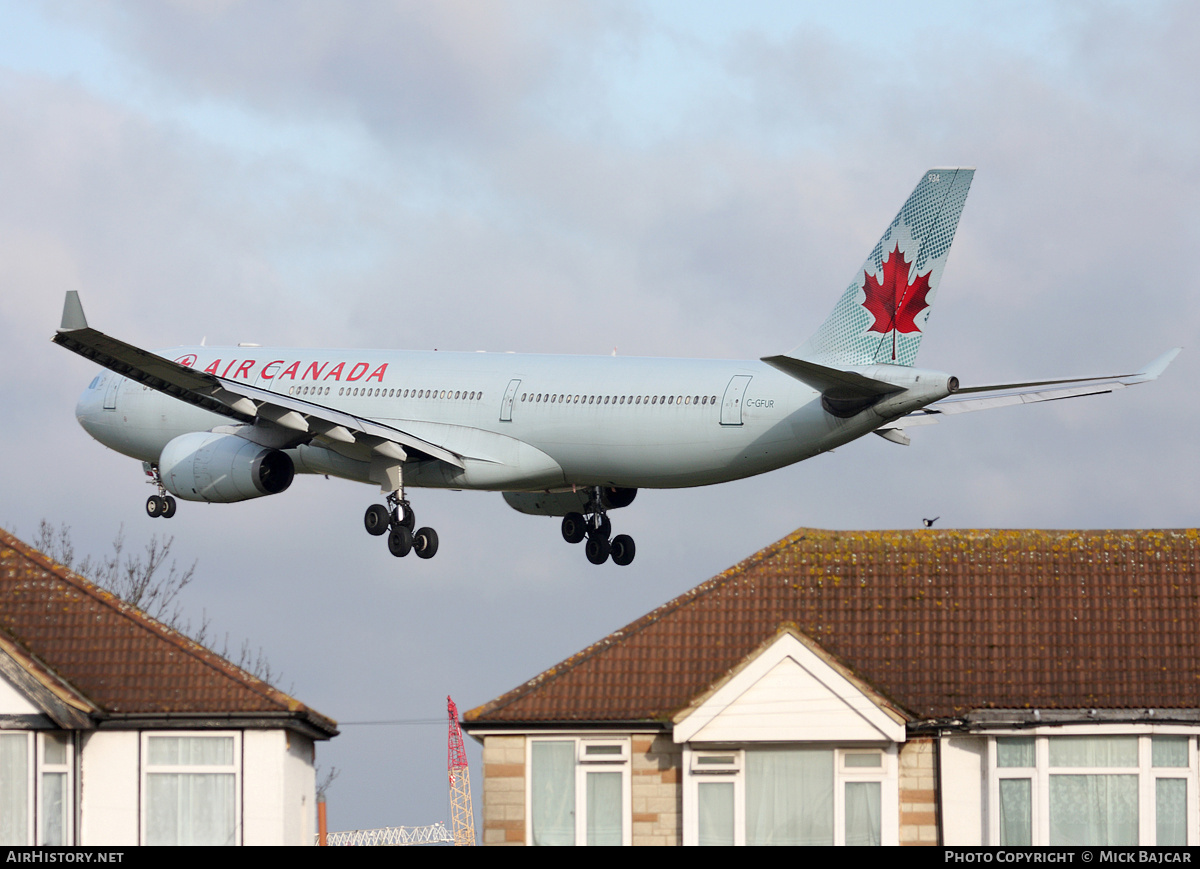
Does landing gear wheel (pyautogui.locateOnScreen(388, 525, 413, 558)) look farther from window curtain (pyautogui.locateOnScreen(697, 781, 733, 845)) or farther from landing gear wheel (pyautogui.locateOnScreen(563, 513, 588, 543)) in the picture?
window curtain (pyautogui.locateOnScreen(697, 781, 733, 845))

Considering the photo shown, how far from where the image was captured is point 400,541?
A: 56.8 m

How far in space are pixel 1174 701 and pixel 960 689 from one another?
345cm

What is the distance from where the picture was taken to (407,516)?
5731 cm

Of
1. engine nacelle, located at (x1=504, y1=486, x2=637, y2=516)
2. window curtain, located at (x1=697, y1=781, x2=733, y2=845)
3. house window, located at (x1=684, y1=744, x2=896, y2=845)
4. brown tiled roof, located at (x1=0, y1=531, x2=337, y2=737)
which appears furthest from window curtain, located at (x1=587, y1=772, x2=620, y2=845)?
engine nacelle, located at (x1=504, y1=486, x2=637, y2=516)

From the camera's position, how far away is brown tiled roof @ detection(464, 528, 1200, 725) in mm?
33562

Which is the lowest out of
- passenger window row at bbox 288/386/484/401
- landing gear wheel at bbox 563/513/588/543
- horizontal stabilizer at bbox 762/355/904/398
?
landing gear wheel at bbox 563/513/588/543

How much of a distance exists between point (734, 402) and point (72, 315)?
16499 mm

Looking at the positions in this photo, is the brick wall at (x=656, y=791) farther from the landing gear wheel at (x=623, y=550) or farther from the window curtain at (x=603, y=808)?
the landing gear wheel at (x=623, y=550)

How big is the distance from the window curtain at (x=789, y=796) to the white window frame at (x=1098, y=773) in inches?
104

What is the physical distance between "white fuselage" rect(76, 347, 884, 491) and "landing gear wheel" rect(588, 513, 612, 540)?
13.4 feet

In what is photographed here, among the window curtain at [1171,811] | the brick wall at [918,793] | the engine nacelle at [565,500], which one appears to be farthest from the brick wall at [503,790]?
the engine nacelle at [565,500]

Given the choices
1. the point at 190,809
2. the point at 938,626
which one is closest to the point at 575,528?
the point at 938,626
